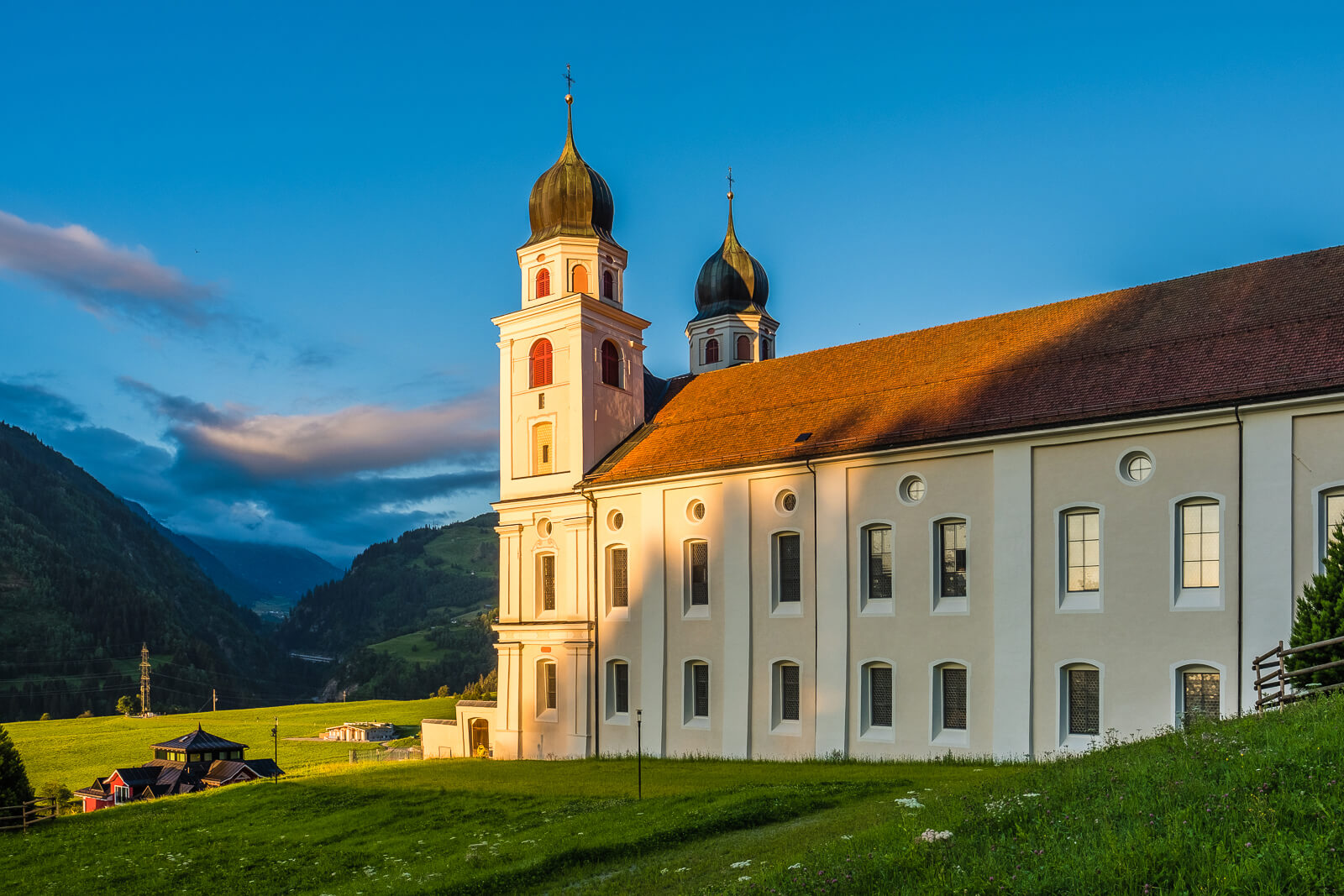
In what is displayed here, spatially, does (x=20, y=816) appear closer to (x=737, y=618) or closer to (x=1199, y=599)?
(x=737, y=618)

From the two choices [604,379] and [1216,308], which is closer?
[1216,308]

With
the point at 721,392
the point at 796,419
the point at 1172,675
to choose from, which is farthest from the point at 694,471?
the point at 1172,675

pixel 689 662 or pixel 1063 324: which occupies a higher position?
pixel 1063 324

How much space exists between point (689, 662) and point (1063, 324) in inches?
652

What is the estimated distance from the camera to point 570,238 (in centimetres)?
4450

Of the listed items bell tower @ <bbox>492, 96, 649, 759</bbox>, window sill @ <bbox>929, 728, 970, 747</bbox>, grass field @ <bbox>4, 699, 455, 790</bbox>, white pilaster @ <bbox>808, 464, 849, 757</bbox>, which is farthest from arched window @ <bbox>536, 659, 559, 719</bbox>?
grass field @ <bbox>4, 699, 455, 790</bbox>

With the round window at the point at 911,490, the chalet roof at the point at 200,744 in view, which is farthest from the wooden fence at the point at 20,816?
the round window at the point at 911,490

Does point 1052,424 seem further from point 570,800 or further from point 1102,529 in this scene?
point 570,800

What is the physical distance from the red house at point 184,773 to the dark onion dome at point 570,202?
3212 cm

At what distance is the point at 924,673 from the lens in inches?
1195

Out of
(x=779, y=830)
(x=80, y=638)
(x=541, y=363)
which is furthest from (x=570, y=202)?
(x=80, y=638)

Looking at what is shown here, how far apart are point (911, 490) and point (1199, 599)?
8.41m

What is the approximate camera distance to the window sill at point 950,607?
29844 millimetres

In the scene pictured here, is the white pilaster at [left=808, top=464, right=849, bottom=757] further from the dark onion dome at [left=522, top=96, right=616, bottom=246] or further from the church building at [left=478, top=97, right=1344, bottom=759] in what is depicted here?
the dark onion dome at [left=522, top=96, right=616, bottom=246]
